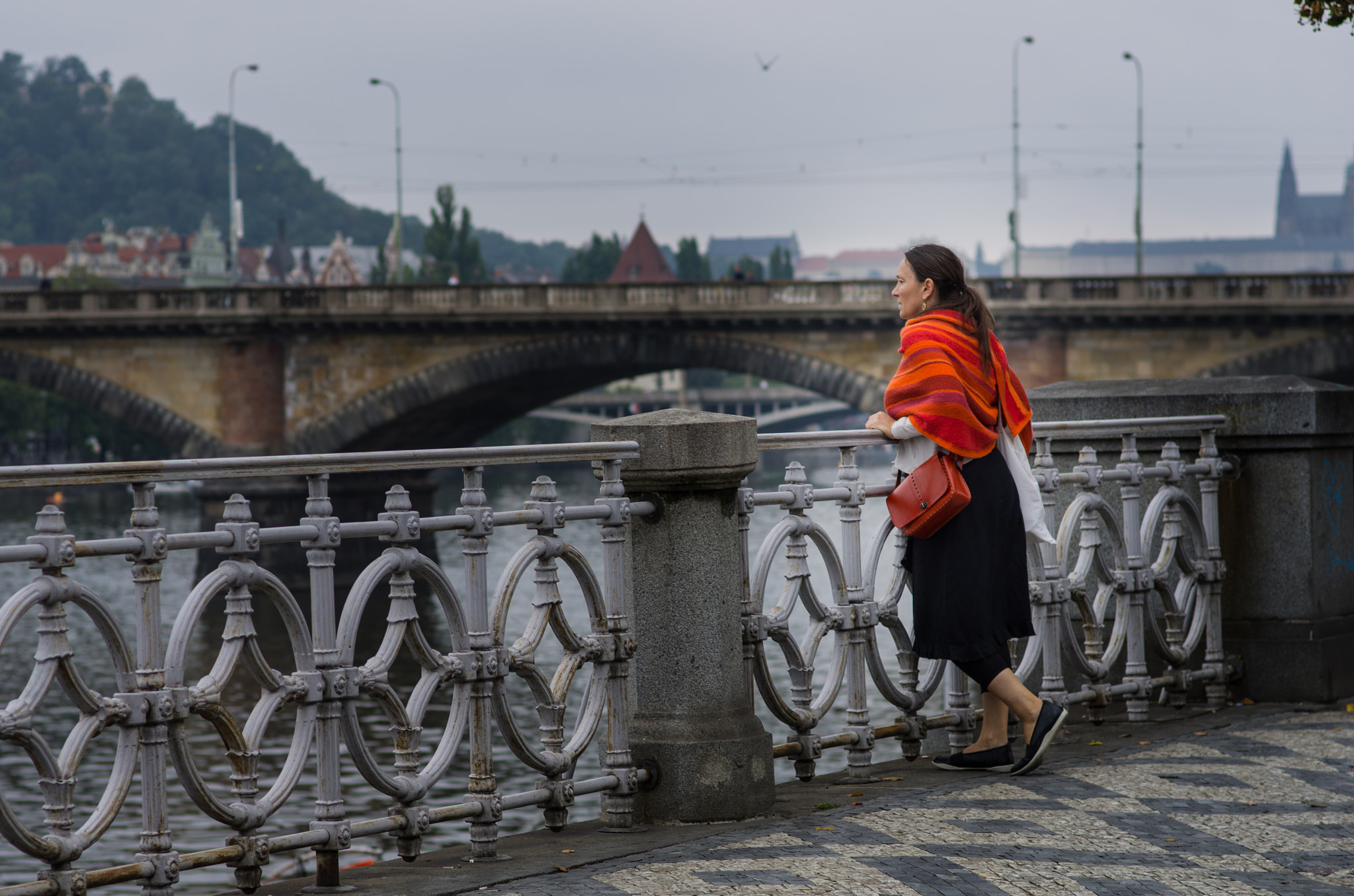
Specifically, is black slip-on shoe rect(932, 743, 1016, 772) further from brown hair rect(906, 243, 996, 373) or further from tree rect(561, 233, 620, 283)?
tree rect(561, 233, 620, 283)

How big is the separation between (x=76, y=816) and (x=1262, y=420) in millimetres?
14615

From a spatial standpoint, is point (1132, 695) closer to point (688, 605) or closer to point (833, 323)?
point (688, 605)

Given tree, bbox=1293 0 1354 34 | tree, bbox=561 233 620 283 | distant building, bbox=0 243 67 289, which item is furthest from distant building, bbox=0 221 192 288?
tree, bbox=1293 0 1354 34

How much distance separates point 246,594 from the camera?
12.0 ft

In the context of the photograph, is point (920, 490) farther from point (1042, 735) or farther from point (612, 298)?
point (612, 298)

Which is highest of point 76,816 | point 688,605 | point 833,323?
point 833,323

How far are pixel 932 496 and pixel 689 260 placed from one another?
99649 millimetres

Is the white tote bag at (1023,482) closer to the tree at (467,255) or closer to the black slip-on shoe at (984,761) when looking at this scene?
the black slip-on shoe at (984,761)

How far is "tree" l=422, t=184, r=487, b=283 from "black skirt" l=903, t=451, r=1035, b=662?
92238mm

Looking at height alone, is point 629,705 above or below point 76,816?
above

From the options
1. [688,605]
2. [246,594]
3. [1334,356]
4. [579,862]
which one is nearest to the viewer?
[246,594]

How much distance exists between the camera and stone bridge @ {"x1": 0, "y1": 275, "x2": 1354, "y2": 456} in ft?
118

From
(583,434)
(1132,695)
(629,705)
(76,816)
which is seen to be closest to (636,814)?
(629,705)

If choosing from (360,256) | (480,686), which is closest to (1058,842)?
(480,686)
